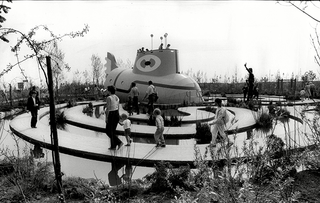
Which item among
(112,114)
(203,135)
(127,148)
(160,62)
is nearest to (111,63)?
(160,62)

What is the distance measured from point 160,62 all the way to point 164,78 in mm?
1326

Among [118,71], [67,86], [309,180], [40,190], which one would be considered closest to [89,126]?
[40,190]

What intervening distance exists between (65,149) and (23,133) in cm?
283

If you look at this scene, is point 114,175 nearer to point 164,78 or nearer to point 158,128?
point 158,128

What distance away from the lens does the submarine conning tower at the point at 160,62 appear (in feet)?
57.5

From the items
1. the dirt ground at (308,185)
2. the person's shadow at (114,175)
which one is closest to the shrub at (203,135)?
the person's shadow at (114,175)

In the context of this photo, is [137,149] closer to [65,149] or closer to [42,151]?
[65,149]

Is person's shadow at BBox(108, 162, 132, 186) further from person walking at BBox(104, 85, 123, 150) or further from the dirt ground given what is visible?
the dirt ground

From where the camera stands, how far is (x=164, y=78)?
1719 centimetres

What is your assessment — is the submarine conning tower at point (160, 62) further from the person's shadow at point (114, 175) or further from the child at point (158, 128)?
the person's shadow at point (114, 175)

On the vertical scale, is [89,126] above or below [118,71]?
below

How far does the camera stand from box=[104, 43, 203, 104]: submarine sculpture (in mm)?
16875

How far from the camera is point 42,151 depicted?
279 inches

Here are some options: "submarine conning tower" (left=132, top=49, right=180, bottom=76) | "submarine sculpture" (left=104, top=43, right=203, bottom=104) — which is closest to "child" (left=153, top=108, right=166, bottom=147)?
"submarine sculpture" (left=104, top=43, right=203, bottom=104)
